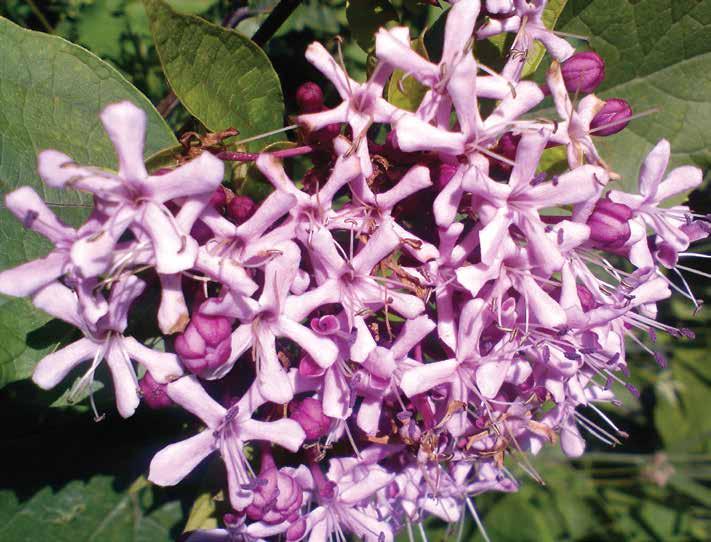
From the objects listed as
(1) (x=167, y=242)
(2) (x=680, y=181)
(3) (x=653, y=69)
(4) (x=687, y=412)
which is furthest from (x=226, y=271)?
(4) (x=687, y=412)

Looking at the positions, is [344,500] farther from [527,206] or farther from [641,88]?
[641,88]

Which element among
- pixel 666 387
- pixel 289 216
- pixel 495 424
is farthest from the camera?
pixel 666 387

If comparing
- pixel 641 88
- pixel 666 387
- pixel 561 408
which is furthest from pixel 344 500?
pixel 666 387

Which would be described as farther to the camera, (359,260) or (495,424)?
(495,424)

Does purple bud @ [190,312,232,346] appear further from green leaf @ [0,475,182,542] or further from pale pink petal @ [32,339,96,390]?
green leaf @ [0,475,182,542]

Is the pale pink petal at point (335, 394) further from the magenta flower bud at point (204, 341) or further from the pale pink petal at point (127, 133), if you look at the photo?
the pale pink petal at point (127, 133)

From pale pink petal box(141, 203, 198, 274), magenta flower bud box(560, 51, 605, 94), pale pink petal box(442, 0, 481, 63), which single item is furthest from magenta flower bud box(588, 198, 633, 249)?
pale pink petal box(141, 203, 198, 274)
